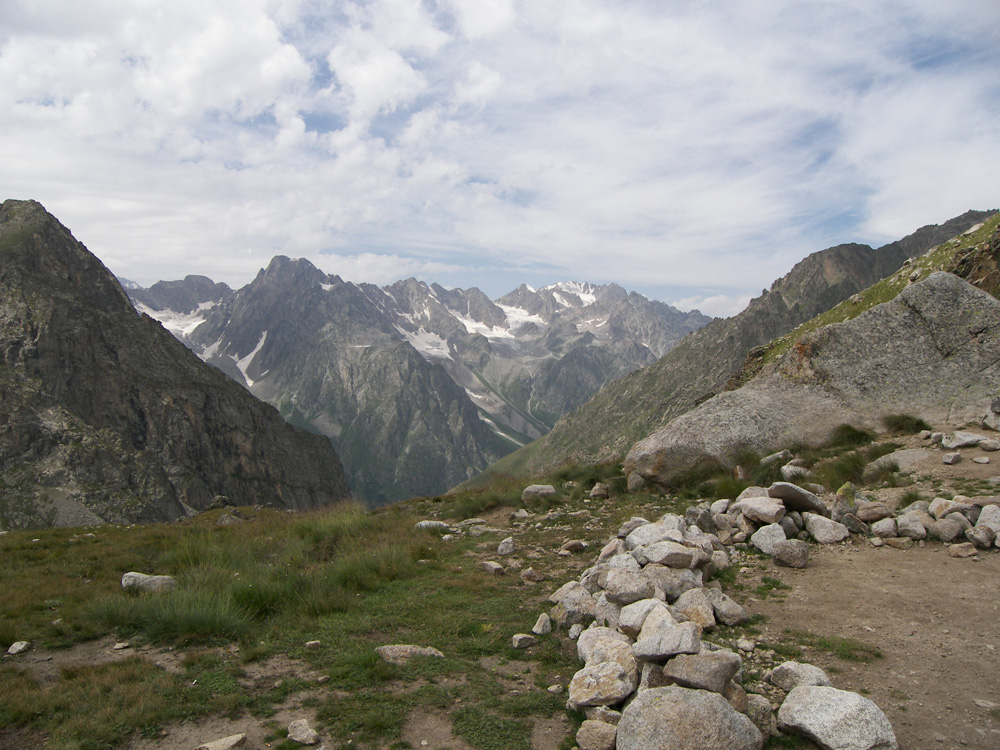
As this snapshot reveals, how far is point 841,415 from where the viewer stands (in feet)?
52.4

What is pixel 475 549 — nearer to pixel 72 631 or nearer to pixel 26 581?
pixel 72 631

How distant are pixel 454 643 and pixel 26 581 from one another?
30.6ft

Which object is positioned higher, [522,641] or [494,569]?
[522,641]

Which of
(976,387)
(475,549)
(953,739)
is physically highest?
(976,387)

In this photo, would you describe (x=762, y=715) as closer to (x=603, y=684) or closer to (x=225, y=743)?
(x=603, y=684)

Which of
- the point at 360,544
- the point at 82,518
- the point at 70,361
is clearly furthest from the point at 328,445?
the point at 360,544

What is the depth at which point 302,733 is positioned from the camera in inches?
198

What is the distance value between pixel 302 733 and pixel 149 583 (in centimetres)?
657

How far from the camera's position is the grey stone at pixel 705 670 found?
16.2ft

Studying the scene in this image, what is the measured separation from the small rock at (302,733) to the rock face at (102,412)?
88.8 meters

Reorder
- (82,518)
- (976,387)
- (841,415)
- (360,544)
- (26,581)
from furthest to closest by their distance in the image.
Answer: (82,518) → (841,415) → (976,387) → (360,544) → (26,581)

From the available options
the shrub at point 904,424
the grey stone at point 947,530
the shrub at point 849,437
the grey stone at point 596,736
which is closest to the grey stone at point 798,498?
the grey stone at point 947,530

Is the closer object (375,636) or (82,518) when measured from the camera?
(375,636)

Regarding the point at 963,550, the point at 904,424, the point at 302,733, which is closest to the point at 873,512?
the point at 963,550
